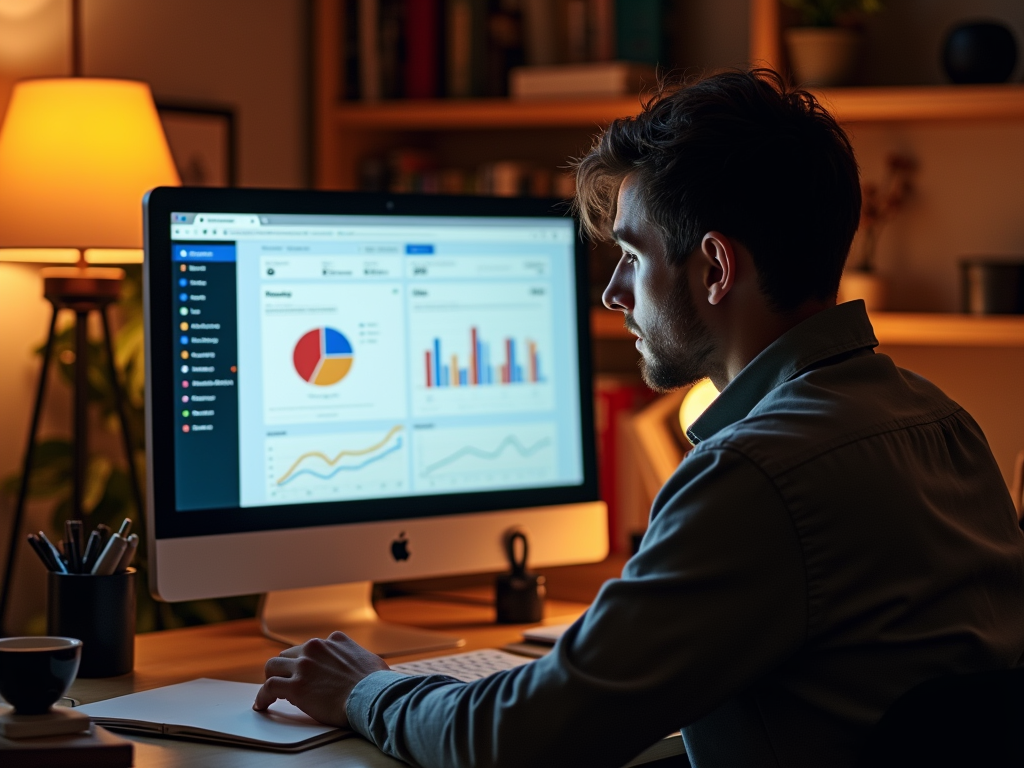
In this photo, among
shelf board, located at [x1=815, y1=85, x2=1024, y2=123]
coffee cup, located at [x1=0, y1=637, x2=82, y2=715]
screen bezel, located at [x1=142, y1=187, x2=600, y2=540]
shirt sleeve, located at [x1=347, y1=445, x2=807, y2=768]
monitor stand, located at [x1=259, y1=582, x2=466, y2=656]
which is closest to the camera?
shirt sleeve, located at [x1=347, y1=445, x2=807, y2=768]

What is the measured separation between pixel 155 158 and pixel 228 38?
2.60 feet

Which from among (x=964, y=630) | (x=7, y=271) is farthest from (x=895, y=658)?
(x=7, y=271)

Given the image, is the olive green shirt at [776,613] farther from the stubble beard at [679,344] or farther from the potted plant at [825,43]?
the potted plant at [825,43]

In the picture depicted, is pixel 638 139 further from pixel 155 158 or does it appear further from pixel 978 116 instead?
pixel 978 116

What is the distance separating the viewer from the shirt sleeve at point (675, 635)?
0.96 metres

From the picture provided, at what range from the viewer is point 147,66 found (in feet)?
8.31

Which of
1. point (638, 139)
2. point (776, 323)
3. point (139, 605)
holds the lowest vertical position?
point (139, 605)

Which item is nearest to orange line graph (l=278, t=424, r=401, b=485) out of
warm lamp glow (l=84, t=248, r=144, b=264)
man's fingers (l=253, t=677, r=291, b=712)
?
man's fingers (l=253, t=677, r=291, b=712)

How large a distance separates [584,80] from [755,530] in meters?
1.76

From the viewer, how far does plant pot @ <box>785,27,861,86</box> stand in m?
2.37

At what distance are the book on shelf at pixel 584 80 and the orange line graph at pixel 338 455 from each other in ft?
3.97

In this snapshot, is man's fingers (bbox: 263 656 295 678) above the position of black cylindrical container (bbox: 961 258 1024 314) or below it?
below

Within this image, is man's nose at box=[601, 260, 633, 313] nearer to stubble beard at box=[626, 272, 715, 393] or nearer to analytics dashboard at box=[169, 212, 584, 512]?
stubble beard at box=[626, 272, 715, 393]

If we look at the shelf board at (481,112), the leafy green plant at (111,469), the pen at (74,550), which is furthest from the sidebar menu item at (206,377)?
the shelf board at (481,112)
